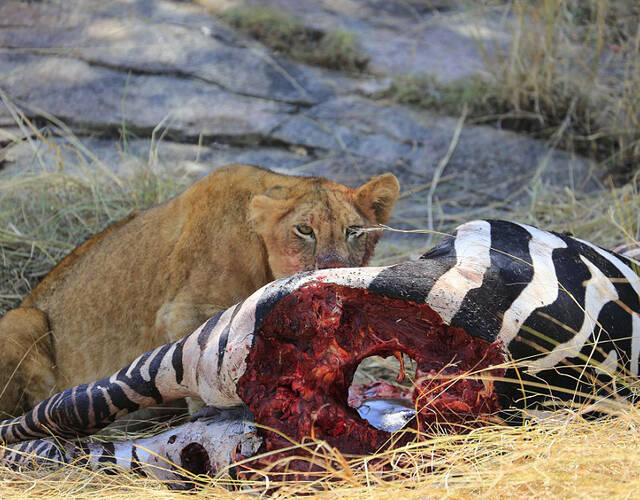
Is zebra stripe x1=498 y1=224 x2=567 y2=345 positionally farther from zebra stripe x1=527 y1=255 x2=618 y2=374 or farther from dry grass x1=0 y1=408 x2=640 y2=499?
dry grass x1=0 y1=408 x2=640 y2=499

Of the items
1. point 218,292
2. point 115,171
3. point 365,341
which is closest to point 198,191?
point 218,292

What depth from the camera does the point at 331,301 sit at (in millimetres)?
2402

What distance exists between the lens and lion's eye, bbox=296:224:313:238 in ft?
11.0

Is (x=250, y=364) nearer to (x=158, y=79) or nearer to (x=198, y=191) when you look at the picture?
(x=198, y=191)

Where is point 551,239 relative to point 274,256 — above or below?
above

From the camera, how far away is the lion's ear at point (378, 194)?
352 centimetres

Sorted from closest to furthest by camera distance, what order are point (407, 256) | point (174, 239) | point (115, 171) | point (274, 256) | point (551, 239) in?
1. point (551, 239)
2. point (274, 256)
3. point (174, 239)
4. point (407, 256)
5. point (115, 171)

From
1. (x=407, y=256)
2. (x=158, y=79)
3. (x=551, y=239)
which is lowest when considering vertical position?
(x=407, y=256)

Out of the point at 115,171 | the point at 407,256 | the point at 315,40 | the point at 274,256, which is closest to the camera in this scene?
the point at 274,256

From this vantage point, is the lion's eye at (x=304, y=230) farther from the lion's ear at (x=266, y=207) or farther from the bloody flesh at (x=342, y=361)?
the bloody flesh at (x=342, y=361)

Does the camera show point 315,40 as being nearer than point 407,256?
No

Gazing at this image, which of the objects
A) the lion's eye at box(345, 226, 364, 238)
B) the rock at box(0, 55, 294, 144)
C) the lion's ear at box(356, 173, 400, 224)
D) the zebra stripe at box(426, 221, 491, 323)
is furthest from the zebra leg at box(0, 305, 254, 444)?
the rock at box(0, 55, 294, 144)

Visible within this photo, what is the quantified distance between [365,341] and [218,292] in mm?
1114

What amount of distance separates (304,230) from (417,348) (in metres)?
1.05
